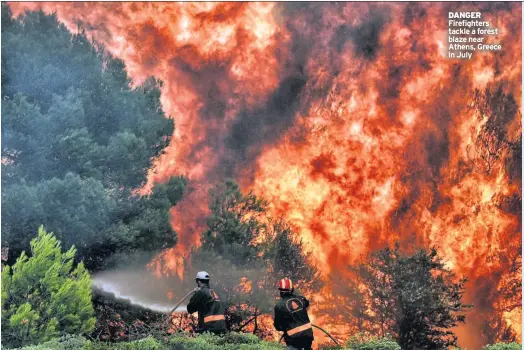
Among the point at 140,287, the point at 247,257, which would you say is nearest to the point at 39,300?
the point at 140,287

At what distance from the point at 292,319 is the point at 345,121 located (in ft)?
59.9

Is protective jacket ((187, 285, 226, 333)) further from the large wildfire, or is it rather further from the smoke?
the large wildfire

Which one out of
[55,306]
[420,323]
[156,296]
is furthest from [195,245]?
[55,306]

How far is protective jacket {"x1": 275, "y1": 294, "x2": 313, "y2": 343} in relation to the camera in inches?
606

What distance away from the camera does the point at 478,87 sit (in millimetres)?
32219

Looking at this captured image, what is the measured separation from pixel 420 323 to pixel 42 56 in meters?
15.8

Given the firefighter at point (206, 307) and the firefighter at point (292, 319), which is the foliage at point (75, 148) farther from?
the firefighter at point (292, 319)

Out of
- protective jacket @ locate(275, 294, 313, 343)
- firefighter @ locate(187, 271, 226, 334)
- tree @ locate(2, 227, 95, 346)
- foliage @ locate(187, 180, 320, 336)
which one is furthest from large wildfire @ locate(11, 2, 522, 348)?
protective jacket @ locate(275, 294, 313, 343)

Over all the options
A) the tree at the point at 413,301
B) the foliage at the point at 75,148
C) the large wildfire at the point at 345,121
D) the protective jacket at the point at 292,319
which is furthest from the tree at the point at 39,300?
the large wildfire at the point at 345,121

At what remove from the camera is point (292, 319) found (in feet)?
50.5

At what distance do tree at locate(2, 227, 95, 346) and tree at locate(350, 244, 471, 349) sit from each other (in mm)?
11999

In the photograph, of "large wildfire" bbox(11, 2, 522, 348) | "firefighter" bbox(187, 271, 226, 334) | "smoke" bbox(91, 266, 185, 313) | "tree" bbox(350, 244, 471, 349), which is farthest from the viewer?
"large wildfire" bbox(11, 2, 522, 348)

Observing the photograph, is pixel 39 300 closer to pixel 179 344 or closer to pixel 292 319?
pixel 179 344

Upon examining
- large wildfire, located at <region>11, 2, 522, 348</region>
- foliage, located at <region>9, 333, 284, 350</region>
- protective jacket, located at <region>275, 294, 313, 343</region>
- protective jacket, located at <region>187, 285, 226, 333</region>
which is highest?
large wildfire, located at <region>11, 2, 522, 348</region>
